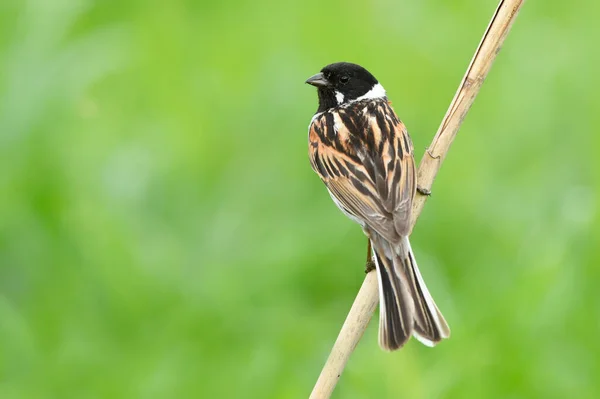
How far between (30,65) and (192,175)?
1.08 metres

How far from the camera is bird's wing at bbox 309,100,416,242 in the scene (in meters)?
4.54

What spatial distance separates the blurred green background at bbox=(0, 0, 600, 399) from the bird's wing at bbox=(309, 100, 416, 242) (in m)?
0.53

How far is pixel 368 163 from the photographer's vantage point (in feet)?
16.1

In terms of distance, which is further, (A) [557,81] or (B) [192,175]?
(A) [557,81]

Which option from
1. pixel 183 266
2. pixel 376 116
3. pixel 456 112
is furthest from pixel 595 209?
pixel 183 266

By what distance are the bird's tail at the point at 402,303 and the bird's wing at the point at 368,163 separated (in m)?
0.08

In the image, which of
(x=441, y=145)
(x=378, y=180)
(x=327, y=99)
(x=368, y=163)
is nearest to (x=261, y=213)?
(x=327, y=99)

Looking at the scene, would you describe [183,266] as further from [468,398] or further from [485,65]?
[485,65]

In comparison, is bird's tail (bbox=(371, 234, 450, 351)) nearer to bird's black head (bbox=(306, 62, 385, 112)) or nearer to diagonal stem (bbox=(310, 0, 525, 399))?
diagonal stem (bbox=(310, 0, 525, 399))

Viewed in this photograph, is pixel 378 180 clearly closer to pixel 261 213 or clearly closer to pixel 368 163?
pixel 368 163

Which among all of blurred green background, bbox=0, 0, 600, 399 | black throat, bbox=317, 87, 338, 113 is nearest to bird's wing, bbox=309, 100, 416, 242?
black throat, bbox=317, 87, 338, 113

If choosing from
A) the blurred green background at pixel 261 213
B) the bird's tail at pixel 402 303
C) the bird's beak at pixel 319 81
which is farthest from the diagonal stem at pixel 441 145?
the bird's beak at pixel 319 81

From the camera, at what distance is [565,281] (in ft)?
16.3

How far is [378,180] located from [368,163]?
13 cm
